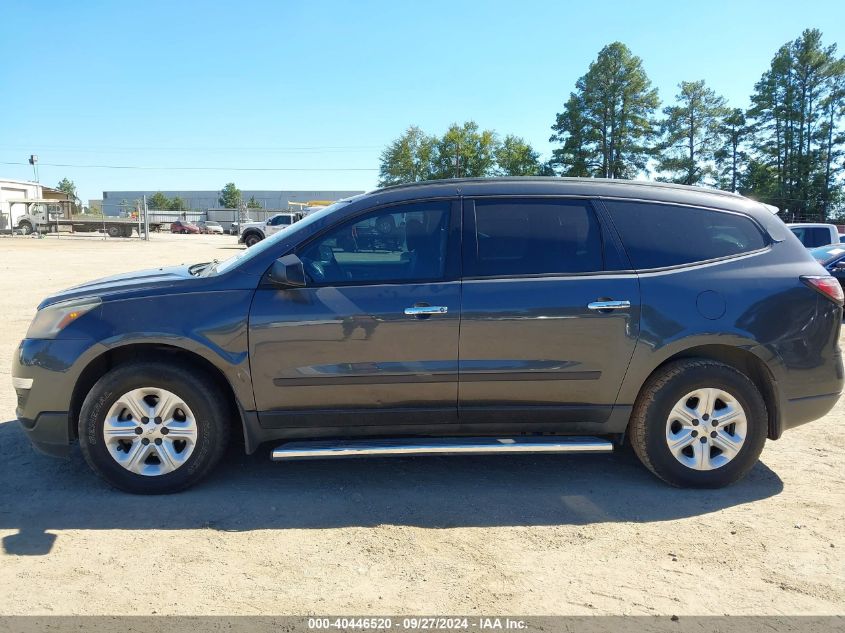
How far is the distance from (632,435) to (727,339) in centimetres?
81

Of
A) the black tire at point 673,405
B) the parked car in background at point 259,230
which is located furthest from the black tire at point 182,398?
the parked car in background at point 259,230

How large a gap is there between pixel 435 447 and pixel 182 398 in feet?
4.95

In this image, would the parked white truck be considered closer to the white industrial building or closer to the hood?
the white industrial building

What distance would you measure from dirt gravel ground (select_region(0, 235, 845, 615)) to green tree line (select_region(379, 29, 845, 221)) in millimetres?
55690

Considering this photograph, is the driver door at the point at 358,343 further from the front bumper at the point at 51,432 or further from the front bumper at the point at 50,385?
the front bumper at the point at 51,432

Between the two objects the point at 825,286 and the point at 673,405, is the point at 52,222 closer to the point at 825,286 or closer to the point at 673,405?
the point at 673,405

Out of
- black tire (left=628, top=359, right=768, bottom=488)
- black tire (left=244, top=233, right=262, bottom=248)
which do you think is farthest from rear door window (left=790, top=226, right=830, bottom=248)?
black tire (left=244, top=233, right=262, bottom=248)

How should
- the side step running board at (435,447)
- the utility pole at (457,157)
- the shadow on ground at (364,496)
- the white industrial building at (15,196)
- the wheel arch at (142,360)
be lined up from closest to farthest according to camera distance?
the shadow on ground at (364,496) < the side step running board at (435,447) < the wheel arch at (142,360) < the white industrial building at (15,196) < the utility pole at (457,157)

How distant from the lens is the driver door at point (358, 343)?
3635 millimetres

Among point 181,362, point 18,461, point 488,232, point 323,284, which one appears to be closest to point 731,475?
point 488,232

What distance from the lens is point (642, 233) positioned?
12.9 feet

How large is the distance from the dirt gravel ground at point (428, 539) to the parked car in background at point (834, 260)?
8275mm

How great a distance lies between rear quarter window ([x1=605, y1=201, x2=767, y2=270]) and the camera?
153 inches

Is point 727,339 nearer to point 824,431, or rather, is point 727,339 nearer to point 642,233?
point 642,233
